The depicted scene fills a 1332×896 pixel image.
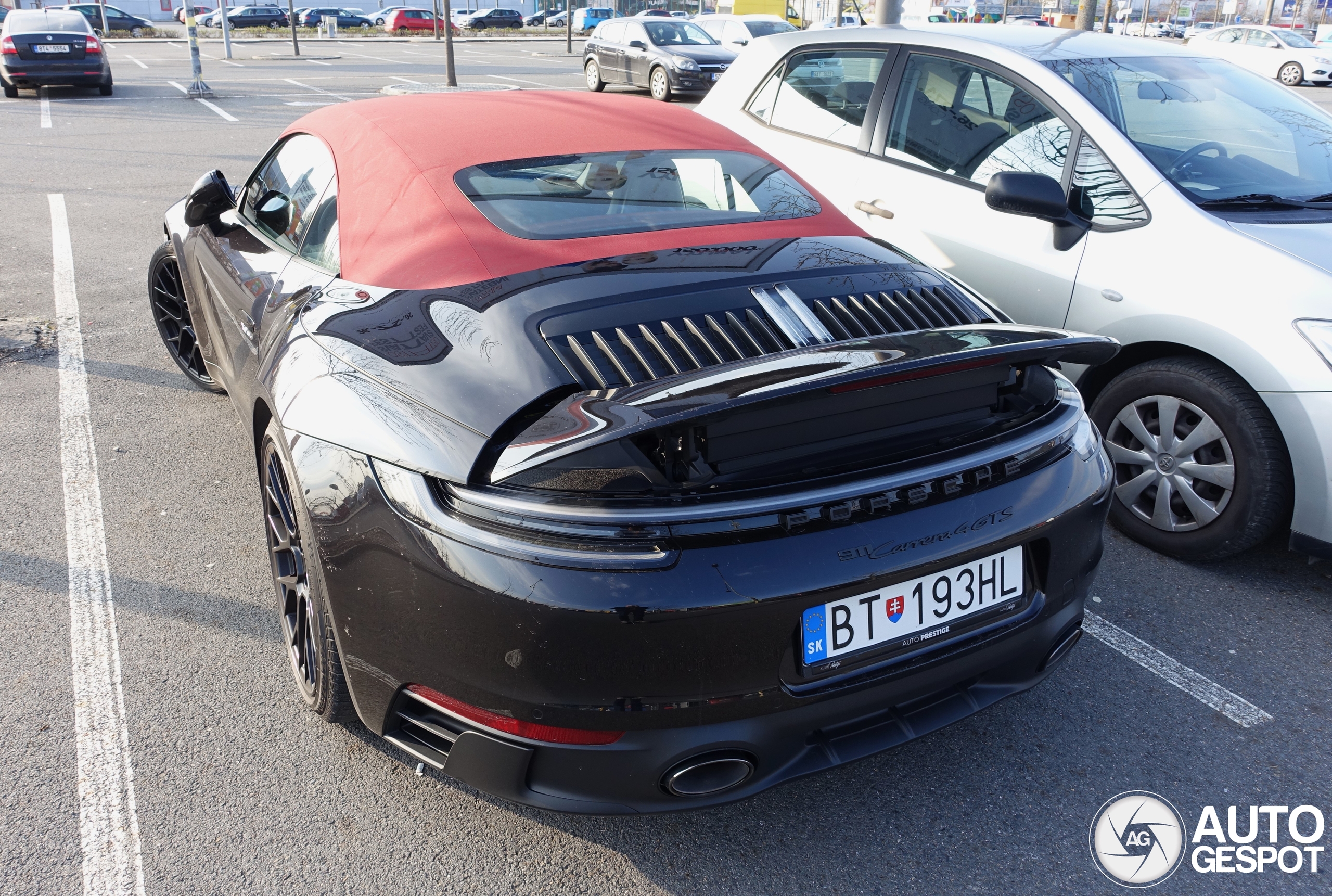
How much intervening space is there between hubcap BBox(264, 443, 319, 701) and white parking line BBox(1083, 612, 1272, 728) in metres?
2.09

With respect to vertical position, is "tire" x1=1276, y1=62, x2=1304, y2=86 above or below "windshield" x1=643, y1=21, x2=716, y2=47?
below

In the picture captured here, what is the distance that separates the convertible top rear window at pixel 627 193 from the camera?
8.87 feet

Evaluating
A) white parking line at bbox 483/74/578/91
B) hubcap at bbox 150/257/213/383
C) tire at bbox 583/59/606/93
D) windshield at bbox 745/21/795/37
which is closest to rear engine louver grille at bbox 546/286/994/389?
hubcap at bbox 150/257/213/383

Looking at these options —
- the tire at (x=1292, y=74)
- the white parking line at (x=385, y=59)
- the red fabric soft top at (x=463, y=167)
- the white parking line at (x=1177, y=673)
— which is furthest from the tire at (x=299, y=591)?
the tire at (x=1292, y=74)

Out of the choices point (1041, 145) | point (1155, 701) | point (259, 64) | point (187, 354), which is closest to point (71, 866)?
point (1155, 701)

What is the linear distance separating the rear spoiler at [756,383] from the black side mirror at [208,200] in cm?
240

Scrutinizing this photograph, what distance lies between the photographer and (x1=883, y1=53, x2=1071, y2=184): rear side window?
153 inches

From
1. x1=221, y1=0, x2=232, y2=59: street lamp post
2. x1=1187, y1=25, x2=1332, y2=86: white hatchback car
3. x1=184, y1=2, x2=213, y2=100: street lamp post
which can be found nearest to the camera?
x1=184, y1=2, x2=213, y2=100: street lamp post

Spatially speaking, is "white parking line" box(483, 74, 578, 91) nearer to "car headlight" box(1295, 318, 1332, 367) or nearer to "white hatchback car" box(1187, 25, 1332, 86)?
"white hatchback car" box(1187, 25, 1332, 86)

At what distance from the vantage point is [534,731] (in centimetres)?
185

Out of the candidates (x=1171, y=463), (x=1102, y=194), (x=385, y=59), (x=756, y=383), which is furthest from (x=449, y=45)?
(x=756, y=383)

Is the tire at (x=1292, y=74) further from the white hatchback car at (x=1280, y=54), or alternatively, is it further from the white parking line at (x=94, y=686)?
the white parking line at (x=94, y=686)

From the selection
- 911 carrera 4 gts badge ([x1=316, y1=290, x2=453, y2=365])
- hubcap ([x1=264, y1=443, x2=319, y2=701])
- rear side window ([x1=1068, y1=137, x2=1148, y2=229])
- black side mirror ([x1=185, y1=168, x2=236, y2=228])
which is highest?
rear side window ([x1=1068, y1=137, x2=1148, y2=229])

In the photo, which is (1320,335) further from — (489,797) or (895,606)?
(489,797)
